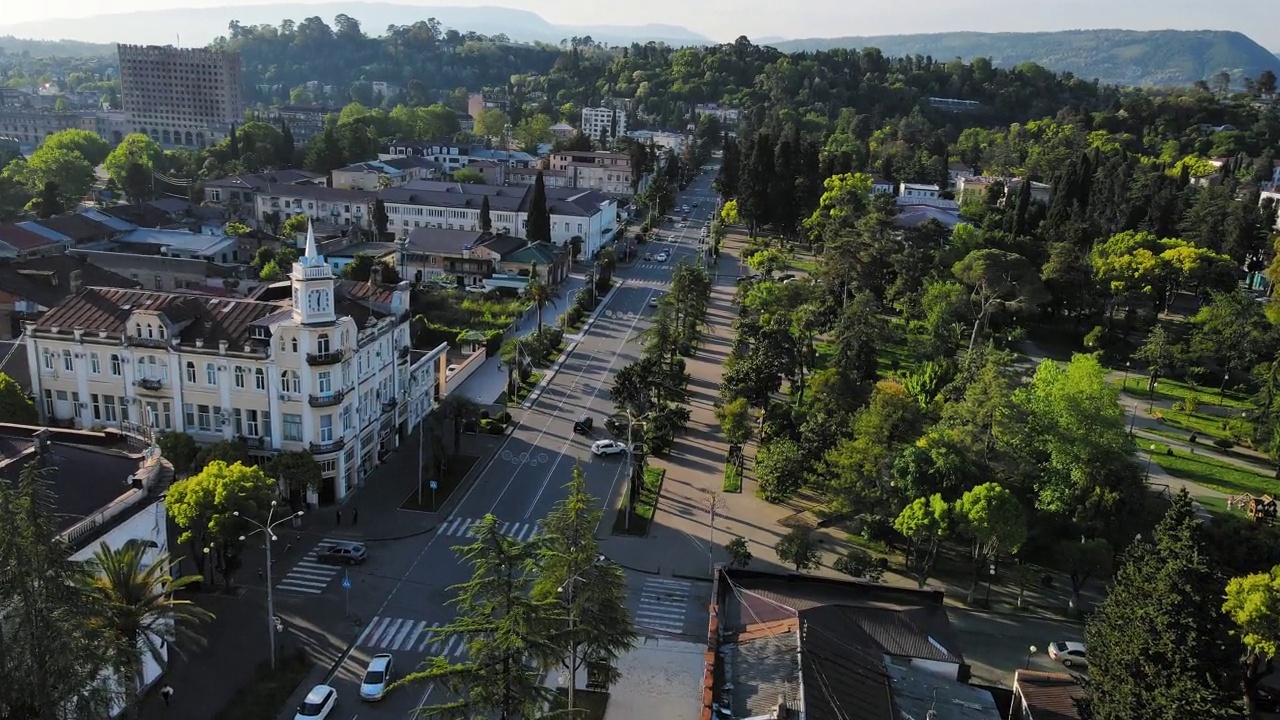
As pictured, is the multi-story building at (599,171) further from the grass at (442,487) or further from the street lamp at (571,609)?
the street lamp at (571,609)

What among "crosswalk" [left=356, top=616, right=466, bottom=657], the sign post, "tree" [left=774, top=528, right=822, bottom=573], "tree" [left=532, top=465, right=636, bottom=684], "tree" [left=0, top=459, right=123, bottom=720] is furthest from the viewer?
"tree" [left=774, top=528, right=822, bottom=573]

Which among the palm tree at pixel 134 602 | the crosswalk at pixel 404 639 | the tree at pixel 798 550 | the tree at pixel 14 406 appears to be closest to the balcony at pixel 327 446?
the crosswalk at pixel 404 639

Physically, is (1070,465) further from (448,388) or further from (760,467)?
(448,388)

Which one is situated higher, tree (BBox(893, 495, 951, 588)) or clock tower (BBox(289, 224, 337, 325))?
clock tower (BBox(289, 224, 337, 325))

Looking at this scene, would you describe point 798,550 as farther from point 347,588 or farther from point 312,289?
point 312,289

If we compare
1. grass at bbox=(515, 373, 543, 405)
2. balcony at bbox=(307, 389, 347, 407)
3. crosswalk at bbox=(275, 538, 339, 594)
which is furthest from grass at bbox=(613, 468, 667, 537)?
balcony at bbox=(307, 389, 347, 407)

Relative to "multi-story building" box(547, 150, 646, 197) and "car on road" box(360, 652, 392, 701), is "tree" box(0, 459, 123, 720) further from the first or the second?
"multi-story building" box(547, 150, 646, 197)
